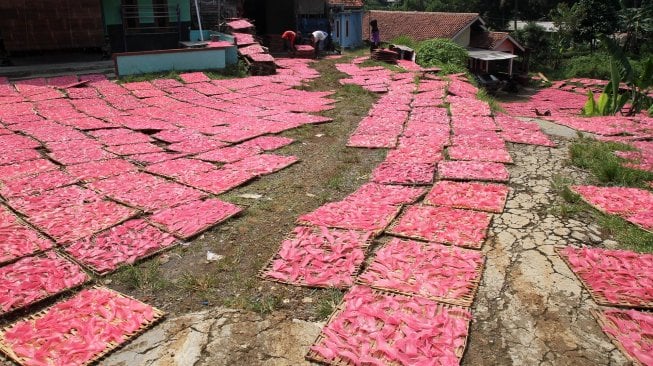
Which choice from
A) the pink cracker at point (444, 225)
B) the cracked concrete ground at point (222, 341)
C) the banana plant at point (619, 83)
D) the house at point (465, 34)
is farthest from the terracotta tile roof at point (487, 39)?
the cracked concrete ground at point (222, 341)

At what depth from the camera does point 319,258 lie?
16.9 feet

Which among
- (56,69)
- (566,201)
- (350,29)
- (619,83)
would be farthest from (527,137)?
(350,29)

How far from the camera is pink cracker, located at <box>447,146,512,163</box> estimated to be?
26.4 ft

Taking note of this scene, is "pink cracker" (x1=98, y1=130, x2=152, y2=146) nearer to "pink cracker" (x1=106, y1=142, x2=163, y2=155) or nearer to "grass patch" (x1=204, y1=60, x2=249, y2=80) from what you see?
"pink cracker" (x1=106, y1=142, x2=163, y2=155)

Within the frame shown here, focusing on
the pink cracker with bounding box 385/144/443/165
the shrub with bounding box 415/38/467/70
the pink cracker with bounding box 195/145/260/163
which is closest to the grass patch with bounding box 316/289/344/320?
the pink cracker with bounding box 385/144/443/165

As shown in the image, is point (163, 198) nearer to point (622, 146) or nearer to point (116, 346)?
point (116, 346)

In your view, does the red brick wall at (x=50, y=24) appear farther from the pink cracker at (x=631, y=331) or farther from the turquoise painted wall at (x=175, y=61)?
the pink cracker at (x=631, y=331)

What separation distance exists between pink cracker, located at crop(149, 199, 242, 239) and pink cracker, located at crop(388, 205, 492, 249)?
2137mm

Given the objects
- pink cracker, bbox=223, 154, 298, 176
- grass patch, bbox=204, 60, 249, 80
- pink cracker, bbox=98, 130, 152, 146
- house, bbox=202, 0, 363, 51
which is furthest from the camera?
house, bbox=202, 0, 363, 51

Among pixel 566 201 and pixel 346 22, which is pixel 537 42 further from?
pixel 566 201

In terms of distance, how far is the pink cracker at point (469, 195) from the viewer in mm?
6337

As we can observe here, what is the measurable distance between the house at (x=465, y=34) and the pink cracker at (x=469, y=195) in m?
24.6

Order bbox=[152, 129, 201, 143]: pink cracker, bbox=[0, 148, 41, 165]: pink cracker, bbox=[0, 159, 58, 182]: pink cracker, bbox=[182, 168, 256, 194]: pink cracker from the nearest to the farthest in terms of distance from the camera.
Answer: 1. bbox=[182, 168, 256, 194]: pink cracker
2. bbox=[0, 159, 58, 182]: pink cracker
3. bbox=[0, 148, 41, 165]: pink cracker
4. bbox=[152, 129, 201, 143]: pink cracker

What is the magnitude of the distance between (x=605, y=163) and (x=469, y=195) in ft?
8.61
